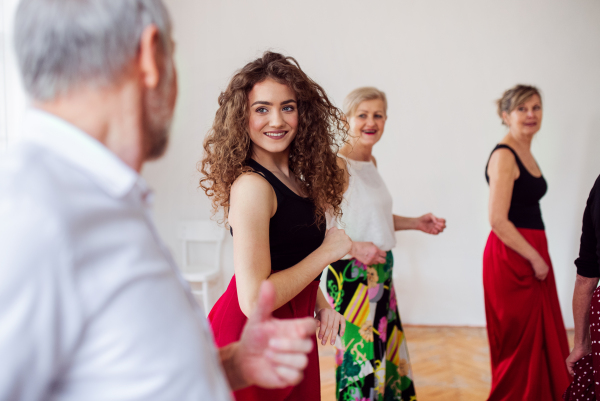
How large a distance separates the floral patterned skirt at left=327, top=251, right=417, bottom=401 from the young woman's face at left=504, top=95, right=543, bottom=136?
119 centimetres

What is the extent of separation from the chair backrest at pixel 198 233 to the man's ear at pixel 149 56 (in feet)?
13.2

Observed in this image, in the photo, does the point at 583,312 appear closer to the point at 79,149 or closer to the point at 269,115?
the point at 269,115

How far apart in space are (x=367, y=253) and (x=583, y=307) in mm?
954

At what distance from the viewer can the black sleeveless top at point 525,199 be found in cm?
257

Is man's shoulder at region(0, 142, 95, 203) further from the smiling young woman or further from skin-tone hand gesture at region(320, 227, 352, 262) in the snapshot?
skin-tone hand gesture at region(320, 227, 352, 262)

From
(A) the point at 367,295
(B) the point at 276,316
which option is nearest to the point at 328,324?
(B) the point at 276,316

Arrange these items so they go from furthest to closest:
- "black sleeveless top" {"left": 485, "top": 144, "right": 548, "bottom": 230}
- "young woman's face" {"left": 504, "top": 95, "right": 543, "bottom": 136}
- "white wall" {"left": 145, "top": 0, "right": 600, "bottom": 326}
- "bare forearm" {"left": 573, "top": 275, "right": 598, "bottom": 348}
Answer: "white wall" {"left": 145, "top": 0, "right": 600, "bottom": 326} < "young woman's face" {"left": 504, "top": 95, "right": 543, "bottom": 136} < "black sleeveless top" {"left": 485, "top": 144, "right": 548, "bottom": 230} < "bare forearm" {"left": 573, "top": 275, "right": 598, "bottom": 348}

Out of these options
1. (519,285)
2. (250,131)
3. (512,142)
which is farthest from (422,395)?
(250,131)

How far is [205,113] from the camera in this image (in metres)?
4.65

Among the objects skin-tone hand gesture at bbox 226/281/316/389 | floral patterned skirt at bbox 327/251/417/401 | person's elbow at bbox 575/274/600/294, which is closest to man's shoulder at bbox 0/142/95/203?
skin-tone hand gesture at bbox 226/281/316/389

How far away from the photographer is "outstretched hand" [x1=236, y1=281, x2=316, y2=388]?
0.65 m

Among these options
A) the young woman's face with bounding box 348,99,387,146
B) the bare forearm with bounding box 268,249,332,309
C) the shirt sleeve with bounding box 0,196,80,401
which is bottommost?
the bare forearm with bounding box 268,249,332,309

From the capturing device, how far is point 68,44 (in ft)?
1.64

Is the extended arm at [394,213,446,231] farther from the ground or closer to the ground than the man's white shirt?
closer to the ground
